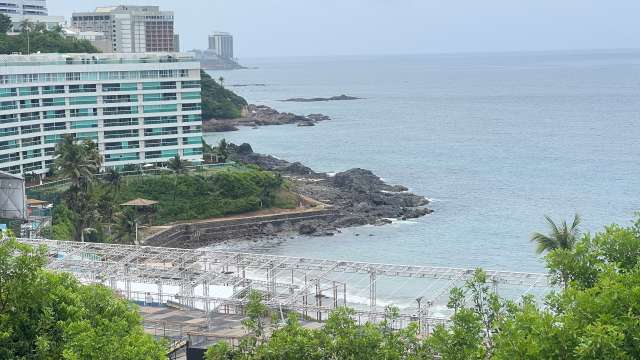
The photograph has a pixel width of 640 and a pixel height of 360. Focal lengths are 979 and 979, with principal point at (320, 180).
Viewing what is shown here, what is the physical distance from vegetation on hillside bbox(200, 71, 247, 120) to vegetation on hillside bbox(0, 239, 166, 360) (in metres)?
116

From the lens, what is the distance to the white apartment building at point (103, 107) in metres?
72.4

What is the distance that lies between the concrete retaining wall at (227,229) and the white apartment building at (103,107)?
11473 millimetres

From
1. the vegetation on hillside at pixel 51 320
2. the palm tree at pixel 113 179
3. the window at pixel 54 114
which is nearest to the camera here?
the vegetation on hillside at pixel 51 320

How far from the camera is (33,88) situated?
7369 cm

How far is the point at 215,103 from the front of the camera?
142 metres

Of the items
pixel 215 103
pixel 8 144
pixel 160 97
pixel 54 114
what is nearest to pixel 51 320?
→ pixel 8 144

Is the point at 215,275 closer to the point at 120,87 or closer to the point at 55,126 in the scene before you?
the point at 55,126

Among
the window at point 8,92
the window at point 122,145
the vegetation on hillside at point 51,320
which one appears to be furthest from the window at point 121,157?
the vegetation on hillside at point 51,320

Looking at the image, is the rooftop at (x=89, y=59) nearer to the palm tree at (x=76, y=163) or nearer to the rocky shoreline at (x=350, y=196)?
the rocky shoreline at (x=350, y=196)

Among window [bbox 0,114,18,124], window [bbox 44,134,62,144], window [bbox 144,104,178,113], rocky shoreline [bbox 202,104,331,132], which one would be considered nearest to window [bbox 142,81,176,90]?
window [bbox 144,104,178,113]

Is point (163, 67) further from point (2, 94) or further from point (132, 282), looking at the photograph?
point (132, 282)

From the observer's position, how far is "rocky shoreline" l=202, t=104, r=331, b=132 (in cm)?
13588

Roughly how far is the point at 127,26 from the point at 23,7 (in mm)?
26362

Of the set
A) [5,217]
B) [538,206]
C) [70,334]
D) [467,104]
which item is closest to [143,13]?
[467,104]
